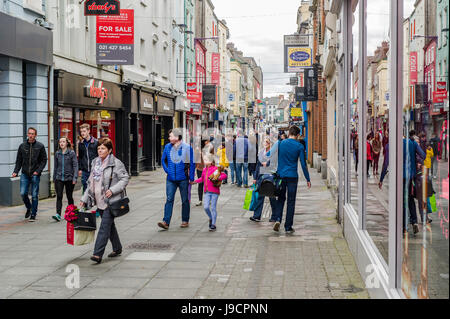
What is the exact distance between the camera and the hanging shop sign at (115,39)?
1767cm

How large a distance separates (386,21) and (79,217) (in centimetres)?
478

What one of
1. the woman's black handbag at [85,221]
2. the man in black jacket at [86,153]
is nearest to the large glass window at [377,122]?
the woman's black handbag at [85,221]

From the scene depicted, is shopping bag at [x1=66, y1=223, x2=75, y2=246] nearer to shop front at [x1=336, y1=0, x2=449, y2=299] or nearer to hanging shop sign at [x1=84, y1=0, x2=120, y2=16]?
shop front at [x1=336, y1=0, x2=449, y2=299]

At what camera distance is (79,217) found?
7762 mm

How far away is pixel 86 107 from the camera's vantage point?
63.6 ft

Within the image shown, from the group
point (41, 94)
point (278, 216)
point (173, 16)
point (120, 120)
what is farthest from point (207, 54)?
point (278, 216)

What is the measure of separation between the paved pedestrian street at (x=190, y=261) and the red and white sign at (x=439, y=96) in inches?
124

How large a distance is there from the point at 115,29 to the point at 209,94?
85.8ft

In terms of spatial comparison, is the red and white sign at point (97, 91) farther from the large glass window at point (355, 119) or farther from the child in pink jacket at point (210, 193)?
the large glass window at point (355, 119)

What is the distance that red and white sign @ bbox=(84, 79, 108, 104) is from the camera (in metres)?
18.9

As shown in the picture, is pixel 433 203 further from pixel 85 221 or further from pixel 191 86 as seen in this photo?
pixel 191 86

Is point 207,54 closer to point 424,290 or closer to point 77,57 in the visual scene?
point 77,57

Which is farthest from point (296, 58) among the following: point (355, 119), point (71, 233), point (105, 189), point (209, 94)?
point (71, 233)

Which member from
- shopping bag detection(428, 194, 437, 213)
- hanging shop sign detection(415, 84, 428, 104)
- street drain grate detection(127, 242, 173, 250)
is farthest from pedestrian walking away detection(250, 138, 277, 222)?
shopping bag detection(428, 194, 437, 213)
